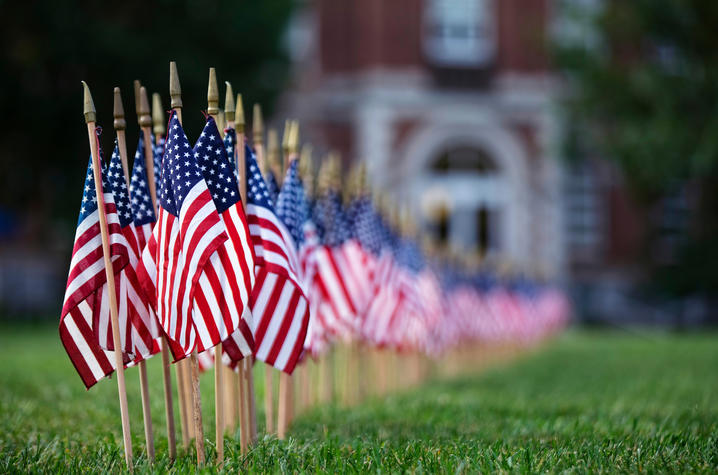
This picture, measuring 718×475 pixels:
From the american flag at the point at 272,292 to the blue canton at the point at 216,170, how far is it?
0.51 metres

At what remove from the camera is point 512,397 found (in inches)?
401

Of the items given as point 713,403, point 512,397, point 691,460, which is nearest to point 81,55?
point 512,397

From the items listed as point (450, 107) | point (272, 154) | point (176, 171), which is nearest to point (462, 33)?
point (450, 107)

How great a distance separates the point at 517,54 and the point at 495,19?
1347 millimetres

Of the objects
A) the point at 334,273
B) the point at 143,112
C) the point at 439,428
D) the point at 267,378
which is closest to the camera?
the point at 143,112

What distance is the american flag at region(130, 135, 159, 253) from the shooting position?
6.13 metres

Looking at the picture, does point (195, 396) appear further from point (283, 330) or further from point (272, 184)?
point (272, 184)

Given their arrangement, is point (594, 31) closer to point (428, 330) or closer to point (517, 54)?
point (517, 54)

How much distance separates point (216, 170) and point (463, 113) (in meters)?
26.7

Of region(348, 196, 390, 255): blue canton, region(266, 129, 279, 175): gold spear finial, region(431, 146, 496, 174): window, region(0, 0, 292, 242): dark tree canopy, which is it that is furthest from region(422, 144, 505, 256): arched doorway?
region(266, 129, 279, 175): gold spear finial

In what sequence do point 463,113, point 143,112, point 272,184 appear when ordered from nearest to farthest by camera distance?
point 143,112, point 272,184, point 463,113

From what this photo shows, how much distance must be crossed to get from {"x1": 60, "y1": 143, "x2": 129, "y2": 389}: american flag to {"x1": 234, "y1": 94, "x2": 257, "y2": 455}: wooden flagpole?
0.76 m

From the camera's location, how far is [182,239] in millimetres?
5648

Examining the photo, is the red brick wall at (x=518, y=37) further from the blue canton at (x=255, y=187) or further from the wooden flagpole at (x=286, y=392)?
the blue canton at (x=255, y=187)
